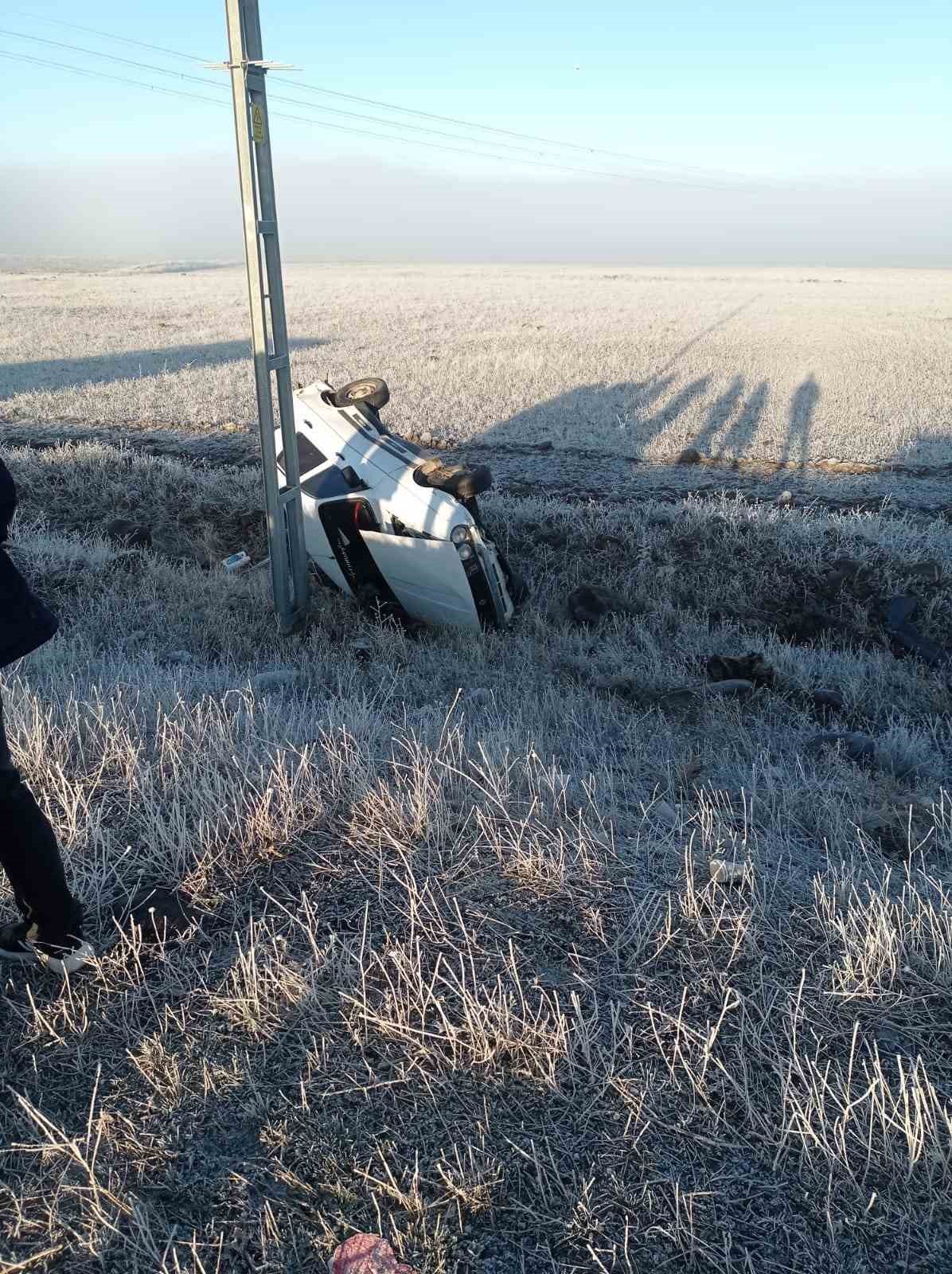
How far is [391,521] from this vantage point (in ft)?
23.0

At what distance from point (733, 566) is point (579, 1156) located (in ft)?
22.4

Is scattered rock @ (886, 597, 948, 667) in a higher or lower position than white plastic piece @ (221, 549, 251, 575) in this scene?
lower

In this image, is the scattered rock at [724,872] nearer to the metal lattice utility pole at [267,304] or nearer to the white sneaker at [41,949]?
the white sneaker at [41,949]

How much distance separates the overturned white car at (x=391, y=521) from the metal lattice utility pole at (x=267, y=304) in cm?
33

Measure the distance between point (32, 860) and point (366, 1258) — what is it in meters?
1.40

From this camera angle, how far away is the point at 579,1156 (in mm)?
2326

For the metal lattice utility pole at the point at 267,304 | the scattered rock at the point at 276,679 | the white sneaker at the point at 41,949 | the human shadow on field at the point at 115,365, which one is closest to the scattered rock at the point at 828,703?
the scattered rock at the point at 276,679

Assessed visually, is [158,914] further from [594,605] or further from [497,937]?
[594,605]

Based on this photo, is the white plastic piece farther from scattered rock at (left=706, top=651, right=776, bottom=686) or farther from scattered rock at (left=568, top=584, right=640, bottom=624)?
scattered rock at (left=706, top=651, right=776, bottom=686)

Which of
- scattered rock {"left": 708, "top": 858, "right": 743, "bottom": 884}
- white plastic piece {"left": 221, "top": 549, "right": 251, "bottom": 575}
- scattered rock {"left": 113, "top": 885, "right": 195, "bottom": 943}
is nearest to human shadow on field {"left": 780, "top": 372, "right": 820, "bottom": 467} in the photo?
white plastic piece {"left": 221, "top": 549, "right": 251, "bottom": 575}

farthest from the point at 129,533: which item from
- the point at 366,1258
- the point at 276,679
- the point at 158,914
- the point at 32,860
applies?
the point at 366,1258

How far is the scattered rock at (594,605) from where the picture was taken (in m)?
7.72

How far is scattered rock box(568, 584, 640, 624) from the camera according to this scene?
7723 mm

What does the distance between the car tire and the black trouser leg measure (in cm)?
554
